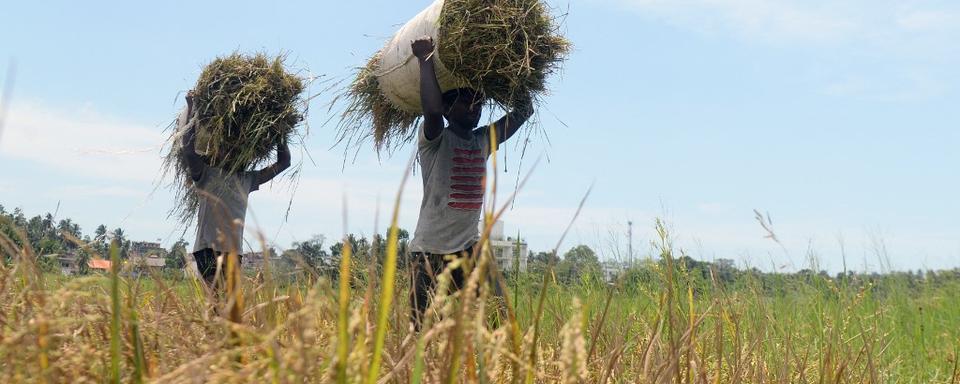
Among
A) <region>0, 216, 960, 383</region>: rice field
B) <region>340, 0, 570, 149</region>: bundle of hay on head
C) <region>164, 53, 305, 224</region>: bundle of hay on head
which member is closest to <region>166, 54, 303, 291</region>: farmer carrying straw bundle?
<region>164, 53, 305, 224</region>: bundle of hay on head

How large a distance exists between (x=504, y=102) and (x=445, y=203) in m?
0.57

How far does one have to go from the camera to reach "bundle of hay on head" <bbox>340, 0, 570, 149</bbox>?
3.90 metres

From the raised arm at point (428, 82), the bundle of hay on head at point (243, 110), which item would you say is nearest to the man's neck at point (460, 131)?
the raised arm at point (428, 82)

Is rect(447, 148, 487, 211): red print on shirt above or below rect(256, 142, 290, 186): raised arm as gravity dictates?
below

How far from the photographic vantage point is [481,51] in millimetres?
3902

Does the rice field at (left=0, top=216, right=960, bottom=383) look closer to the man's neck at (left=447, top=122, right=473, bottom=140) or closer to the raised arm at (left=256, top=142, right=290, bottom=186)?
the man's neck at (left=447, top=122, right=473, bottom=140)

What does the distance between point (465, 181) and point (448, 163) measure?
12cm

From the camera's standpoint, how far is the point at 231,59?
5.11m

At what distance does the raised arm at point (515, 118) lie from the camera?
4226 millimetres

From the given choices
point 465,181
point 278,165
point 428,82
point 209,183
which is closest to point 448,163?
point 465,181

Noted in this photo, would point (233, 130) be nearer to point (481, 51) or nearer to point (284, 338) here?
point (481, 51)

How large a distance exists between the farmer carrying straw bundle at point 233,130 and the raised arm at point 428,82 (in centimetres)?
126

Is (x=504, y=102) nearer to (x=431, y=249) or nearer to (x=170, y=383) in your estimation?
(x=431, y=249)

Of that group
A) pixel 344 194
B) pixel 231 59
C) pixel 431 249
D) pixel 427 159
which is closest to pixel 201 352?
pixel 344 194
